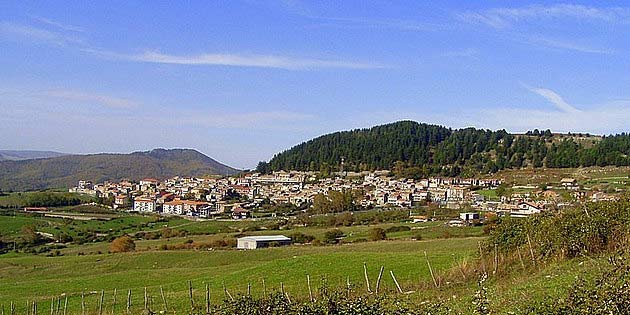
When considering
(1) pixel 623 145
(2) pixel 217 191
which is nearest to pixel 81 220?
(2) pixel 217 191

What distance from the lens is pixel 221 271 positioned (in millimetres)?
30859

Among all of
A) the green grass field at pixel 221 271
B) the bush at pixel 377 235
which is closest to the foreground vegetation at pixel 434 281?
A: the green grass field at pixel 221 271

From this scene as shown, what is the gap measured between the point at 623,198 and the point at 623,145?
122063 millimetres

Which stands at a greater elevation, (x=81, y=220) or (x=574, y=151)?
(x=574, y=151)

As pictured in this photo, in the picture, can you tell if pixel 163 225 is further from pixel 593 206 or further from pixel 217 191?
pixel 593 206

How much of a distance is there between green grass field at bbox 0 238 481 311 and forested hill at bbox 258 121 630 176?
96288mm

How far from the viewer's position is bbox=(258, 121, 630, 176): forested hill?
413 ft

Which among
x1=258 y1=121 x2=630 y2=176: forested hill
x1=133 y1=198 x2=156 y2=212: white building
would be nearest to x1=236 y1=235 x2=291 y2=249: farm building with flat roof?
x1=133 y1=198 x2=156 y2=212: white building

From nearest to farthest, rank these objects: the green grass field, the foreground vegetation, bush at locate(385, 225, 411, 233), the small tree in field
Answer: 1. the foreground vegetation
2. the green grass field
3. the small tree in field
4. bush at locate(385, 225, 411, 233)

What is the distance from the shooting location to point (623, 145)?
126 meters

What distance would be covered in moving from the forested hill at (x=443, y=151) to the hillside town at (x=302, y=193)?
6.40m

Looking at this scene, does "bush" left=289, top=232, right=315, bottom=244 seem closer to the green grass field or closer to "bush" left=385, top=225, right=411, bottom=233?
"bush" left=385, top=225, right=411, bottom=233

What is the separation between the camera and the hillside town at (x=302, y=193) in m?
96.2

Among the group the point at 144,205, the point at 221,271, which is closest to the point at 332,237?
the point at 221,271
